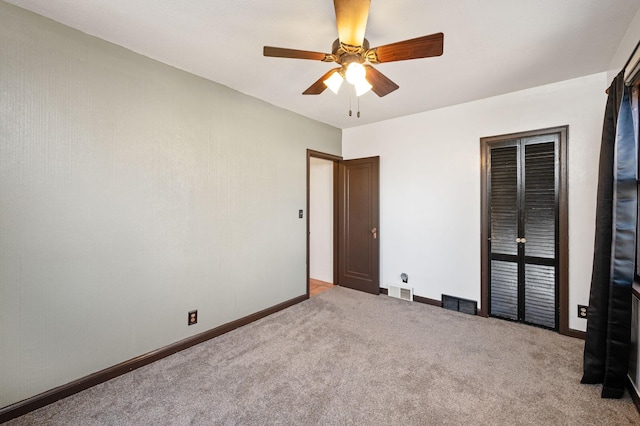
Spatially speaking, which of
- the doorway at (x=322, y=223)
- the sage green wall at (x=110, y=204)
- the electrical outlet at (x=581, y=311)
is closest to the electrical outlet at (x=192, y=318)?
the sage green wall at (x=110, y=204)

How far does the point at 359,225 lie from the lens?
4.33 meters

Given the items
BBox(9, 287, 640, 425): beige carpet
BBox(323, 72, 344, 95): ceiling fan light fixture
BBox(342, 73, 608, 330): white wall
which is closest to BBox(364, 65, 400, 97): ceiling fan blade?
BBox(323, 72, 344, 95): ceiling fan light fixture

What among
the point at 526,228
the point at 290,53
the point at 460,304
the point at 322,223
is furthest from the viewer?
the point at 322,223

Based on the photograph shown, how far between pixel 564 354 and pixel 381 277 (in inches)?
83.3

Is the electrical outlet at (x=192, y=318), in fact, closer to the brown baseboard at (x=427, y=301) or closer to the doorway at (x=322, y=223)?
the doorway at (x=322, y=223)

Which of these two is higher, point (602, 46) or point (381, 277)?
point (602, 46)

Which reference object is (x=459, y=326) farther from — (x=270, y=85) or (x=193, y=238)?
(x=270, y=85)

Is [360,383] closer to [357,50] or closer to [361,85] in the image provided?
[361,85]

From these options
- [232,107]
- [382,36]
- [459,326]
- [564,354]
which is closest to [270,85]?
[232,107]

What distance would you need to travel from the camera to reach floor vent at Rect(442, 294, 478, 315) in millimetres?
3307

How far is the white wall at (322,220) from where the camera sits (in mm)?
4777

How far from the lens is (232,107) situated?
2.95 meters

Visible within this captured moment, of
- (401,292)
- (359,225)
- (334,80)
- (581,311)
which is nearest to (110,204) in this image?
(334,80)

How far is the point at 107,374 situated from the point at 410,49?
3.11 m
